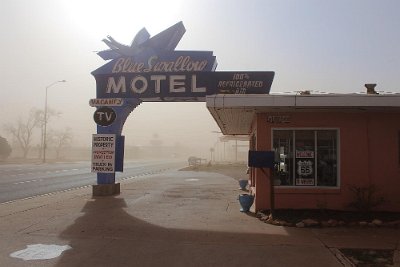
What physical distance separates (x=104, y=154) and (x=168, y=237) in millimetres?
9041

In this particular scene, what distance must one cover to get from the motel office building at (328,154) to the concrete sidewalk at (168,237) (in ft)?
6.33

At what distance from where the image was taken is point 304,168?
13477mm

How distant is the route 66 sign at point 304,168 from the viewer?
13461mm

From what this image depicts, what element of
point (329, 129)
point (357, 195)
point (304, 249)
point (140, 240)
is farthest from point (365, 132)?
point (140, 240)

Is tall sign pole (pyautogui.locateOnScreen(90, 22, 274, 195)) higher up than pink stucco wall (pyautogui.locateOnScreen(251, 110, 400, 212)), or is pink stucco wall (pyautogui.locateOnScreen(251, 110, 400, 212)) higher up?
tall sign pole (pyautogui.locateOnScreen(90, 22, 274, 195))

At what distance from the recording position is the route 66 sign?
1346cm

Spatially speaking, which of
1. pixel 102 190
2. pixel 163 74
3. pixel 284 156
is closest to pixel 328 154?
pixel 284 156

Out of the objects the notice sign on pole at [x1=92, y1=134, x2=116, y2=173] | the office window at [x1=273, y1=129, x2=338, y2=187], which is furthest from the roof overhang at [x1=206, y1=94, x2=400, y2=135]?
the notice sign on pole at [x1=92, y1=134, x2=116, y2=173]

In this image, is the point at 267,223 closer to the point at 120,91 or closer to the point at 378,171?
the point at 378,171

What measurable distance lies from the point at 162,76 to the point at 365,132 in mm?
7754

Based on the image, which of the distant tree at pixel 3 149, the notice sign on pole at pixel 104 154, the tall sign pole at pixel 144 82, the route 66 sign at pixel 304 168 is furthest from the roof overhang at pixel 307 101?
the distant tree at pixel 3 149

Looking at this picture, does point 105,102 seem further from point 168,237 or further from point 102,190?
point 168,237

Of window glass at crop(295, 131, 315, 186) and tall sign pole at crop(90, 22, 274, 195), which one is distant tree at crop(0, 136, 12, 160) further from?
window glass at crop(295, 131, 315, 186)

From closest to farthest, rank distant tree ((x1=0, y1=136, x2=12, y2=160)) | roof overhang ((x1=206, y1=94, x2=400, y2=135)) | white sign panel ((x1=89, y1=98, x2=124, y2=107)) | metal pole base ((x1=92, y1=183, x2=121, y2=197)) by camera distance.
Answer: roof overhang ((x1=206, y1=94, x2=400, y2=135)) → white sign panel ((x1=89, y1=98, x2=124, y2=107)) → metal pole base ((x1=92, y1=183, x2=121, y2=197)) → distant tree ((x1=0, y1=136, x2=12, y2=160))
